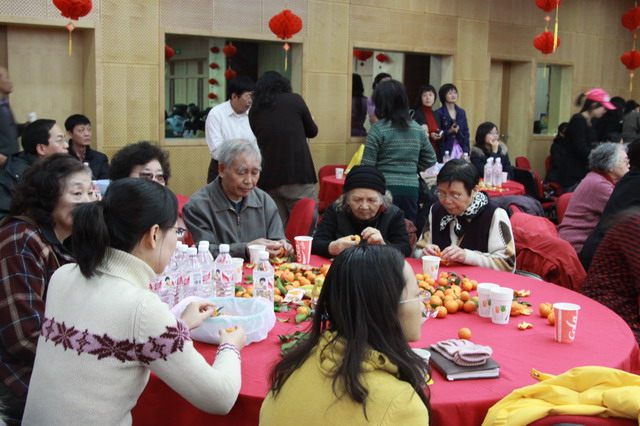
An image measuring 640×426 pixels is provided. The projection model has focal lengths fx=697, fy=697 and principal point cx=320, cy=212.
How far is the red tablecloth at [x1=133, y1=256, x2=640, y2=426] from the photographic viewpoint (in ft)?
6.20

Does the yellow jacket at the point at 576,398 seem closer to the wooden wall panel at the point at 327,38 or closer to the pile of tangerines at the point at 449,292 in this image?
the pile of tangerines at the point at 449,292

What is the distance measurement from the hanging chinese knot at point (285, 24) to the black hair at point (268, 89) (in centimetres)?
203

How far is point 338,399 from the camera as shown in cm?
152

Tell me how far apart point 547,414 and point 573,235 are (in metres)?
3.25

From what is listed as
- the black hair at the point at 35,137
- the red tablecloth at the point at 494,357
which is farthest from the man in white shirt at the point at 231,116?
the red tablecloth at the point at 494,357

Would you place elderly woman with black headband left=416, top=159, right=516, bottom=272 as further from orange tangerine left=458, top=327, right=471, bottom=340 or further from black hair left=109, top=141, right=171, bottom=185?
black hair left=109, top=141, right=171, bottom=185

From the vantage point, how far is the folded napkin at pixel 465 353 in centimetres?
200

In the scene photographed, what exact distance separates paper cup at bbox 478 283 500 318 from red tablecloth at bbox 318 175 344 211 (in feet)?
13.4

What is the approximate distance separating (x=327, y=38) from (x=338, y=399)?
7.47 meters

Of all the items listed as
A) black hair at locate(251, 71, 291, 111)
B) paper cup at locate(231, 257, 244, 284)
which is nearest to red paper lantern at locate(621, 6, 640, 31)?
black hair at locate(251, 71, 291, 111)

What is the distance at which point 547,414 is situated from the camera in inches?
62.4

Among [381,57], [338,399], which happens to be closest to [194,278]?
[338,399]

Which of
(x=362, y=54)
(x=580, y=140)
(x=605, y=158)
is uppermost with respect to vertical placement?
(x=362, y=54)

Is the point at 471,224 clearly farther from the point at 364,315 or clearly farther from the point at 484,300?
the point at 364,315
